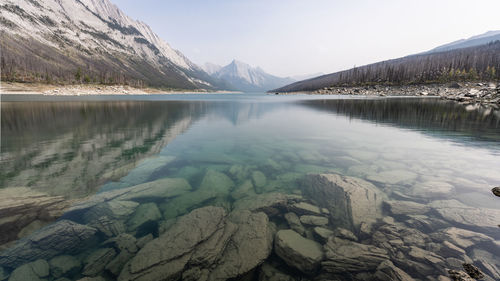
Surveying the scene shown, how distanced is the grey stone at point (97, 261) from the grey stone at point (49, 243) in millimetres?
847

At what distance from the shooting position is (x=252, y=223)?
8094 mm

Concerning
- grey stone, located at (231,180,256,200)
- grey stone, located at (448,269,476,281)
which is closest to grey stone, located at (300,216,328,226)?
grey stone, located at (231,180,256,200)

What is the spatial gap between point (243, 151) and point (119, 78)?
22805 cm

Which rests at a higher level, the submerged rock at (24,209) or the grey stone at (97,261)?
the submerged rock at (24,209)

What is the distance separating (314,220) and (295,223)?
836mm

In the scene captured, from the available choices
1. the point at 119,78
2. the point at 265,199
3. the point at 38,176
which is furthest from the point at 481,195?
the point at 119,78

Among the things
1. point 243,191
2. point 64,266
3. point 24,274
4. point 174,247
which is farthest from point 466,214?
point 24,274

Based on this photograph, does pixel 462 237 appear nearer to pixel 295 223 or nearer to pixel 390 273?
pixel 390 273

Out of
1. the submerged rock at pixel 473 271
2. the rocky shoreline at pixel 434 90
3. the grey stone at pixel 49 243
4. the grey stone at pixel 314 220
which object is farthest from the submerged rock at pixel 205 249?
the rocky shoreline at pixel 434 90

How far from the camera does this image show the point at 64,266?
607cm

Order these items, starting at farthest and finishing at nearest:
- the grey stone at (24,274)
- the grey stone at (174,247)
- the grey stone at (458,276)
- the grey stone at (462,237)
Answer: the grey stone at (462,237)
the grey stone at (174,247)
the grey stone at (24,274)
the grey stone at (458,276)

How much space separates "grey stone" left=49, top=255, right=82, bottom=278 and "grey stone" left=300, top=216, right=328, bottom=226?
25.9 feet

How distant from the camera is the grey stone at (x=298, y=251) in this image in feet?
20.5

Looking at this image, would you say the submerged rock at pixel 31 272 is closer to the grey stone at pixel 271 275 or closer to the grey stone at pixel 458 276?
the grey stone at pixel 271 275
